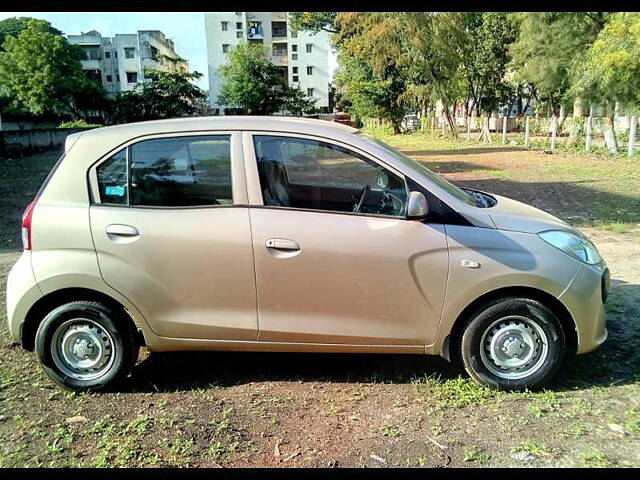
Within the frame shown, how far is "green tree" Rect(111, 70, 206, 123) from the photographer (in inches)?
1580

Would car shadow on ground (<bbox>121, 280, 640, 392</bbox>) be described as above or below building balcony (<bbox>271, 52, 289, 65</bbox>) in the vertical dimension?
below

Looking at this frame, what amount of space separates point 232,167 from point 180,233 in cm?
55

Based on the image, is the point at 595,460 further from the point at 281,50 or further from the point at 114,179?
the point at 281,50

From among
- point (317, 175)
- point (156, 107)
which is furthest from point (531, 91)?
point (317, 175)

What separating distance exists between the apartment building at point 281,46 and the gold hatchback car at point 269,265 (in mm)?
65064

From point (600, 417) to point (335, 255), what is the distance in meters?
1.91

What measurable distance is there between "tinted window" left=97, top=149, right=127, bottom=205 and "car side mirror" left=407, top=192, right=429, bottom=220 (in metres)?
1.89

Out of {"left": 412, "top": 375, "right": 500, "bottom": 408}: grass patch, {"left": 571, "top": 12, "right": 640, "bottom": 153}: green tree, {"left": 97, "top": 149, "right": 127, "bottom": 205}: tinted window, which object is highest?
{"left": 571, "top": 12, "right": 640, "bottom": 153}: green tree

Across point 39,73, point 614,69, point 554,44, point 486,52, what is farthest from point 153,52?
point 614,69

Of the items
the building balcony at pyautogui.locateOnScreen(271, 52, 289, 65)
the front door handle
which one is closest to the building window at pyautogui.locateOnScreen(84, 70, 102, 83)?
the building balcony at pyautogui.locateOnScreen(271, 52, 289, 65)

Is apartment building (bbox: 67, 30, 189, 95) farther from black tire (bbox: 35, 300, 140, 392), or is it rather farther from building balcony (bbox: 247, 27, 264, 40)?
black tire (bbox: 35, 300, 140, 392)

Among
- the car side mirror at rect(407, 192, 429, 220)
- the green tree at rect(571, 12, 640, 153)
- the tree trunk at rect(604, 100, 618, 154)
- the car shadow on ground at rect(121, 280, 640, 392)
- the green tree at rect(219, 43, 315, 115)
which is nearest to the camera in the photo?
the car side mirror at rect(407, 192, 429, 220)

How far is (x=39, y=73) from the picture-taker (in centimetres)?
4884
